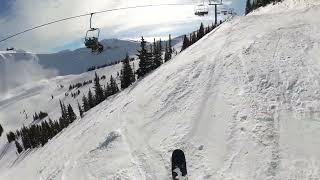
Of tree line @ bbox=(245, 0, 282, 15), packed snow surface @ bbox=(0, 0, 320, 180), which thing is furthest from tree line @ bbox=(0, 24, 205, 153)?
packed snow surface @ bbox=(0, 0, 320, 180)

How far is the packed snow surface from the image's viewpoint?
23.2m

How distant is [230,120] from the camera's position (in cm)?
2806

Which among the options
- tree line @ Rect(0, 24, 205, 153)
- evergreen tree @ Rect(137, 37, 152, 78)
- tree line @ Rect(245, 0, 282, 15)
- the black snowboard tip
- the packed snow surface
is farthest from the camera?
tree line @ Rect(0, 24, 205, 153)

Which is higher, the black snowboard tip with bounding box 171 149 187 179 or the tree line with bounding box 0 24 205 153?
the black snowboard tip with bounding box 171 149 187 179

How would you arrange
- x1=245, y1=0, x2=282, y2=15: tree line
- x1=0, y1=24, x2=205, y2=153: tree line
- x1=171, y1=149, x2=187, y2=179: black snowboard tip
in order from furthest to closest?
x1=0, y1=24, x2=205, y2=153: tree line
x1=245, y1=0, x2=282, y2=15: tree line
x1=171, y1=149, x2=187, y2=179: black snowboard tip

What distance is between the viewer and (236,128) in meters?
26.7

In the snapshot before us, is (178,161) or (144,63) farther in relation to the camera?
(144,63)

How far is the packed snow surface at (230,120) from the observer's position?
2317 cm

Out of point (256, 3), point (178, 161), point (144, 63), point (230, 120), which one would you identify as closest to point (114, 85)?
point (144, 63)

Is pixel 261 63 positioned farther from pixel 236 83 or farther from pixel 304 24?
pixel 304 24

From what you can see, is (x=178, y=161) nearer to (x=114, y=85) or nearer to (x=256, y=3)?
(x=256, y=3)

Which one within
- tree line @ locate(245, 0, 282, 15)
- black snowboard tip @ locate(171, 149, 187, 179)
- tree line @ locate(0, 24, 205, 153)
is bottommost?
tree line @ locate(0, 24, 205, 153)

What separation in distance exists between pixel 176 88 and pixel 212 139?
13.0 m

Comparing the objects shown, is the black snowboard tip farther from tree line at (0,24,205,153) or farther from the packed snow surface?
tree line at (0,24,205,153)
